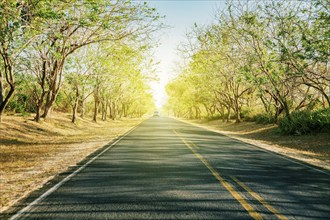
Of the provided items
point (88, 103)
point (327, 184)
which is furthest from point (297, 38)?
point (88, 103)

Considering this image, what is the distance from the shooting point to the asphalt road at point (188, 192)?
210 inches

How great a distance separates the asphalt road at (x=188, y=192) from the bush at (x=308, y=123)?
10017mm

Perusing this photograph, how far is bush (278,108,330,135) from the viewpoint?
1922cm

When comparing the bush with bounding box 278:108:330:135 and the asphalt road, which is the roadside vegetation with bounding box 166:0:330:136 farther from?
the asphalt road

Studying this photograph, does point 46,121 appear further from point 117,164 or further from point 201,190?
point 201,190

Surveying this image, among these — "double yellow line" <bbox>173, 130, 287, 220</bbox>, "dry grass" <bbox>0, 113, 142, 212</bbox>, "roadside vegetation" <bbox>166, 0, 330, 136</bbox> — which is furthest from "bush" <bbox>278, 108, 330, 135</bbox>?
"dry grass" <bbox>0, 113, 142, 212</bbox>

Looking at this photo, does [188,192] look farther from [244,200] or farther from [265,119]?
[265,119]

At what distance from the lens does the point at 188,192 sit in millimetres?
6641

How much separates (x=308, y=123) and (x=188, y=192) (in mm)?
16480

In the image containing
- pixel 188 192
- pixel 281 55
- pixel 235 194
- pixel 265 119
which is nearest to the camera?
pixel 235 194

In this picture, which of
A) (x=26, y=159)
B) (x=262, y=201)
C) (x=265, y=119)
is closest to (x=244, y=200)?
(x=262, y=201)

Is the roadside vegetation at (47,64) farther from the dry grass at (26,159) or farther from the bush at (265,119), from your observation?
the bush at (265,119)

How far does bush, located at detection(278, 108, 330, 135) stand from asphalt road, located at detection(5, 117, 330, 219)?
32.9 feet

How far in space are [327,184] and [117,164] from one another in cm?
608
